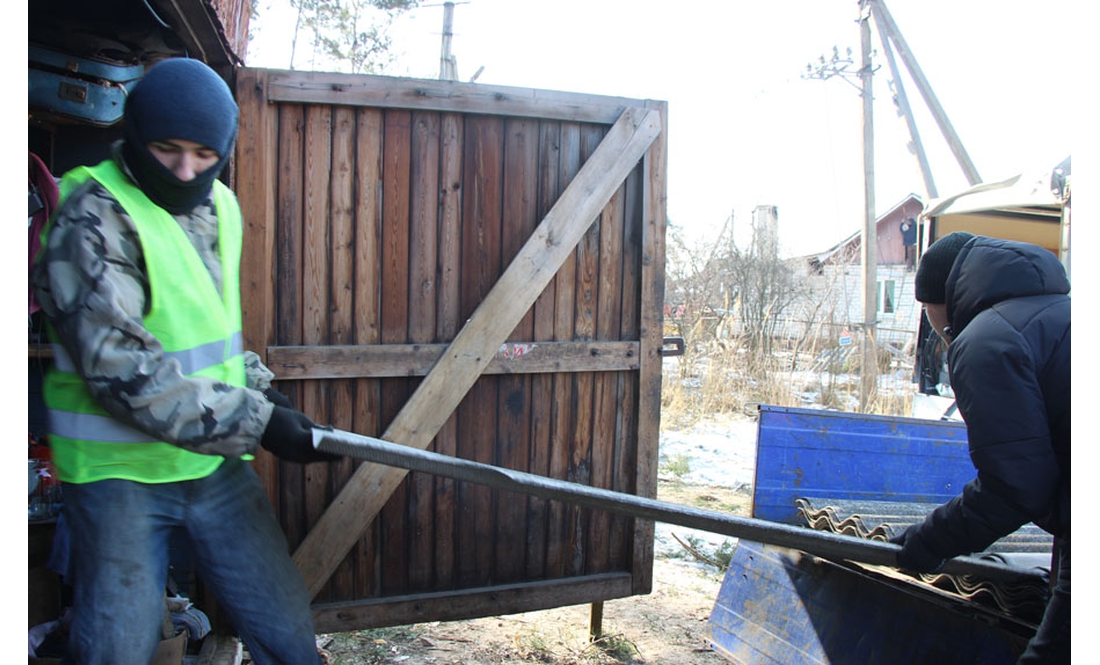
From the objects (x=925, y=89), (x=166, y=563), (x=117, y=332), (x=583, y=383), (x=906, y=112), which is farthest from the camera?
(x=906, y=112)

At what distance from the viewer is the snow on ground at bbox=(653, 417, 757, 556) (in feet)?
18.4

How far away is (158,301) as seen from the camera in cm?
187

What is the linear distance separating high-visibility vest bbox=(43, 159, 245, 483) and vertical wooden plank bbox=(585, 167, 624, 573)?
1.87 m

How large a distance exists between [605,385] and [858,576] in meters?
1.34

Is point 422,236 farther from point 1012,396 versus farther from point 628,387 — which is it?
point 1012,396

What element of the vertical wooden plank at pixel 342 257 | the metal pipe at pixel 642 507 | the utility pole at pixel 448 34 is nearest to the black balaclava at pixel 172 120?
the metal pipe at pixel 642 507

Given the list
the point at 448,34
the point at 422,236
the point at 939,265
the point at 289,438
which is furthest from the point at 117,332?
the point at 448,34

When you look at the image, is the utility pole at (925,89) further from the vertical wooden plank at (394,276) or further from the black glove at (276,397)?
the black glove at (276,397)

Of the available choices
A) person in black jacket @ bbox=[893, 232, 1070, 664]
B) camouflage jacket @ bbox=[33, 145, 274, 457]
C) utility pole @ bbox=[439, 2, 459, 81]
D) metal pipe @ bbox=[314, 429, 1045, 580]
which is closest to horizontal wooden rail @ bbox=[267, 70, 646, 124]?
camouflage jacket @ bbox=[33, 145, 274, 457]

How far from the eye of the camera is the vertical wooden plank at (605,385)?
11.5 feet

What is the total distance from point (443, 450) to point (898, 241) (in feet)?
98.7

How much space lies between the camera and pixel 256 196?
2920 millimetres

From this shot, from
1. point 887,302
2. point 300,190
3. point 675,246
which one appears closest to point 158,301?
point 300,190

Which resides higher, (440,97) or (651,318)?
(440,97)
